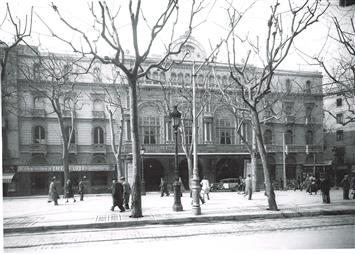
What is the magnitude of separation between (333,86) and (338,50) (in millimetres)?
3184

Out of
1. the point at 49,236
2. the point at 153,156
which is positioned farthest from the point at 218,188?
the point at 49,236

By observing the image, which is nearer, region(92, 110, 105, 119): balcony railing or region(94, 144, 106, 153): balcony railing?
region(92, 110, 105, 119): balcony railing

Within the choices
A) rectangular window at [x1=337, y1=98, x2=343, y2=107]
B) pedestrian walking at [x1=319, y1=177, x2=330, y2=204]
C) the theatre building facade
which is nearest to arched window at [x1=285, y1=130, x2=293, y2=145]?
the theatre building facade

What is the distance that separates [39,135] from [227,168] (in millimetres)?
A: 15807

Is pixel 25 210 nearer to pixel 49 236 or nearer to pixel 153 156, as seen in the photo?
pixel 49 236

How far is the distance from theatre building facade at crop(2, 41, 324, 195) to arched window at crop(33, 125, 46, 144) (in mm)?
65

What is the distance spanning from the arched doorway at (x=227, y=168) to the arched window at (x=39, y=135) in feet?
48.5

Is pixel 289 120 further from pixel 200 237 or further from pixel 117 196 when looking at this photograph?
pixel 200 237

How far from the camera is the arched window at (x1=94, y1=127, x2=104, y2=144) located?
2867cm

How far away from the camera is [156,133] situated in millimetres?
31391

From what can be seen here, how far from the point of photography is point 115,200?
46.5ft

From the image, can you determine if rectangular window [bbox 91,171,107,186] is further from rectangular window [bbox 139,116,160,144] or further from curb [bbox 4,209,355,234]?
curb [bbox 4,209,355,234]

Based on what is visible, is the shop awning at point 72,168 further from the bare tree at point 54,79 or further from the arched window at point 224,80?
the arched window at point 224,80

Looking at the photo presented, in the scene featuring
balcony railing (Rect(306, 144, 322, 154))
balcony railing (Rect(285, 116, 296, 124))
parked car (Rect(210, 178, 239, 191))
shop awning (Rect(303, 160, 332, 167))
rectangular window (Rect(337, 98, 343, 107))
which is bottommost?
parked car (Rect(210, 178, 239, 191))
